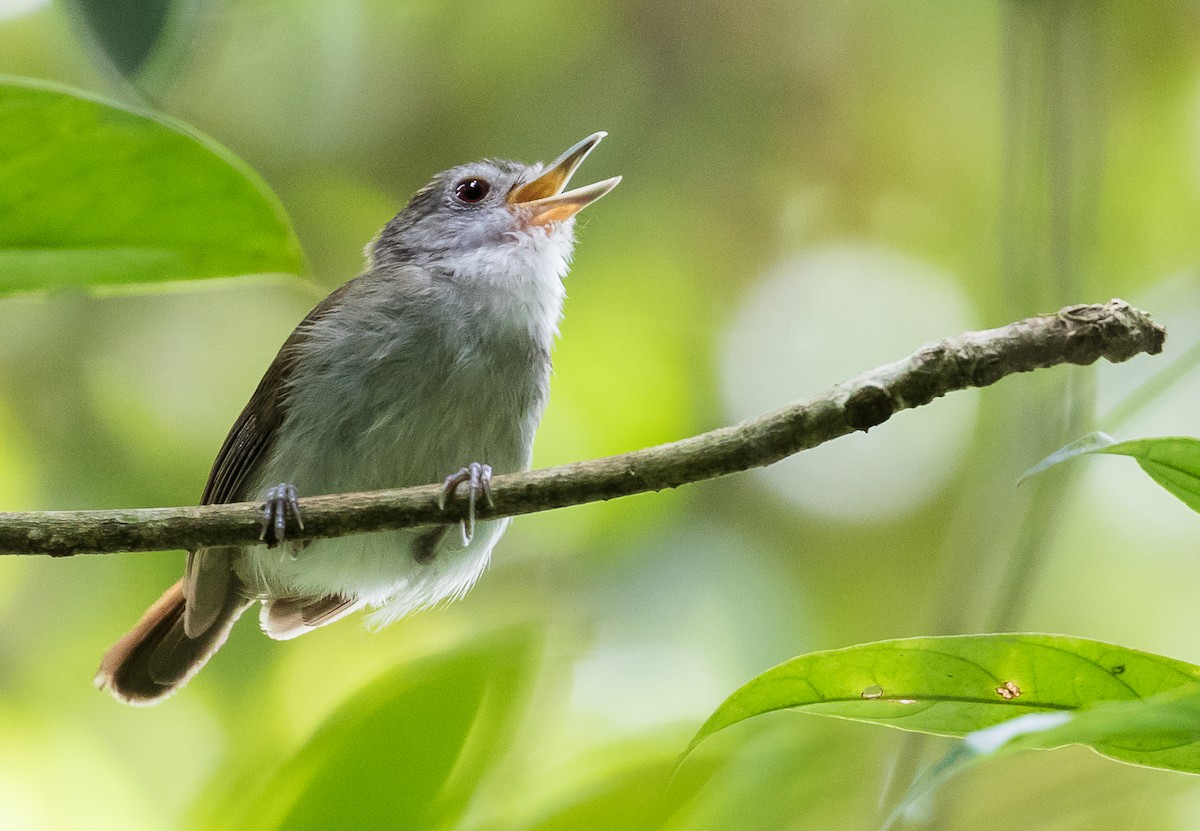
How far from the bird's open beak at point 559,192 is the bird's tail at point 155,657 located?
4.13 ft

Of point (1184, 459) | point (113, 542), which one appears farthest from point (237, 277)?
point (1184, 459)

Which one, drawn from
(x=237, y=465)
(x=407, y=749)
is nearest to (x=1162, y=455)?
(x=407, y=749)

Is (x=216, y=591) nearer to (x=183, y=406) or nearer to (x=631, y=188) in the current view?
(x=183, y=406)

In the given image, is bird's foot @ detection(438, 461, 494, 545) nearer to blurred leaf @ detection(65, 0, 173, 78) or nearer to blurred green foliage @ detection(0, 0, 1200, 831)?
blurred green foliage @ detection(0, 0, 1200, 831)

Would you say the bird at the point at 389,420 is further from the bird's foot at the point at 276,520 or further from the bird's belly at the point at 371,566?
the bird's foot at the point at 276,520

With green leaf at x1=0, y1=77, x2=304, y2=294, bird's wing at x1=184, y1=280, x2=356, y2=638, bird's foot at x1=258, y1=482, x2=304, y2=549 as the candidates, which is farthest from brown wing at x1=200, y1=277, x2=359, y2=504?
green leaf at x1=0, y1=77, x2=304, y2=294

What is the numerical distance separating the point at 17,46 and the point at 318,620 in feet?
6.96

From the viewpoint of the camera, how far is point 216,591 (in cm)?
266

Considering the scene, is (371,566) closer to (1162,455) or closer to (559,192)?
(559,192)

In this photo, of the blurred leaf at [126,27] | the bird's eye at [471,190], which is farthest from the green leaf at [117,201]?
the bird's eye at [471,190]

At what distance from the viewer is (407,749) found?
4.10 ft

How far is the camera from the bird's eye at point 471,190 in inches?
118

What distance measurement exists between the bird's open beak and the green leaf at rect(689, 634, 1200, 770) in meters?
1.64

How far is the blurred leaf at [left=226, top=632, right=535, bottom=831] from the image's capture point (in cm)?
122
